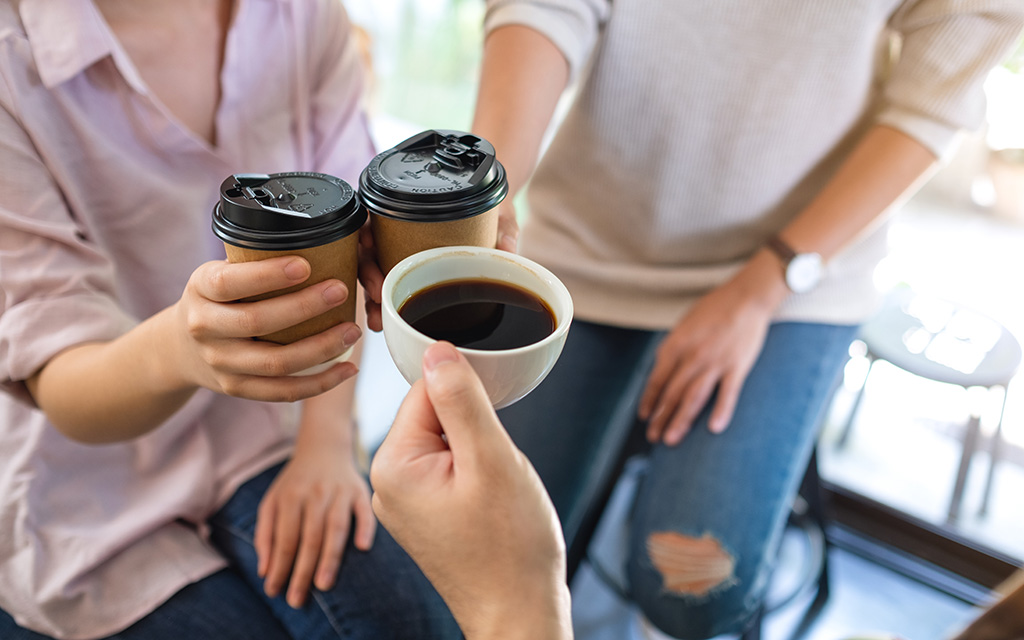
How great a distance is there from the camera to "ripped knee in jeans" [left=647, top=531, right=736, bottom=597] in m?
1.10

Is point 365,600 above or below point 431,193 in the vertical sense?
below

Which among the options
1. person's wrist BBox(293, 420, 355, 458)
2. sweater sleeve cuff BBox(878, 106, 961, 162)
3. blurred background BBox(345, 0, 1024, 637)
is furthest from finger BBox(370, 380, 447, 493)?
sweater sleeve cuff BBox(878, 106, 961, 162)

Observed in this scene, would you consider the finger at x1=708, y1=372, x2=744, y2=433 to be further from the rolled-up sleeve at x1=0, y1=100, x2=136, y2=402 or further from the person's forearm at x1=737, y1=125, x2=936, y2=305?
the rolled-up sleeve at x1=0, y1=100, x2=136, y2=402

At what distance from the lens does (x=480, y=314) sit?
1.94 ft

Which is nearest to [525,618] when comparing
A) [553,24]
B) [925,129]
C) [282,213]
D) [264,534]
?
[282,213]

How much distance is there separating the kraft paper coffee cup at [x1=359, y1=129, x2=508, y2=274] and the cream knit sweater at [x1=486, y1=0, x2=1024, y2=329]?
1.74 ft

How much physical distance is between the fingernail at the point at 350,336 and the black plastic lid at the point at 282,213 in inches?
3.6

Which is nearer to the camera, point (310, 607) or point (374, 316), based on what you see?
point (374, 316)

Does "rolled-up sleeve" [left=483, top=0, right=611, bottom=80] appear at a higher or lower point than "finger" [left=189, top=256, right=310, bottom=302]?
higher

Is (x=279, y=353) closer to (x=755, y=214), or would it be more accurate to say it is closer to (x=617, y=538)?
(x=755, y=214)

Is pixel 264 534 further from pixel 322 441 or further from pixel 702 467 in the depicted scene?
pixel 702 467

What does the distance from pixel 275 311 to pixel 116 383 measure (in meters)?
0.27

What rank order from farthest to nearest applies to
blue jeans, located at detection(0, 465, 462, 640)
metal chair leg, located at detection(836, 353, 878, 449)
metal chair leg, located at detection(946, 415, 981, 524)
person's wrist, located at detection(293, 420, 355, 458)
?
metal chair leg, located at detection(836, 353, 878, 449) < metal chair leg, located at detection(946, 415, 981, 524) < person's wrist, located at detection(293, 420, 355, 458) < blue jeans, located at detection(0, 465, 462, 640)

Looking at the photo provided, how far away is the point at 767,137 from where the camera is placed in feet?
3.80
